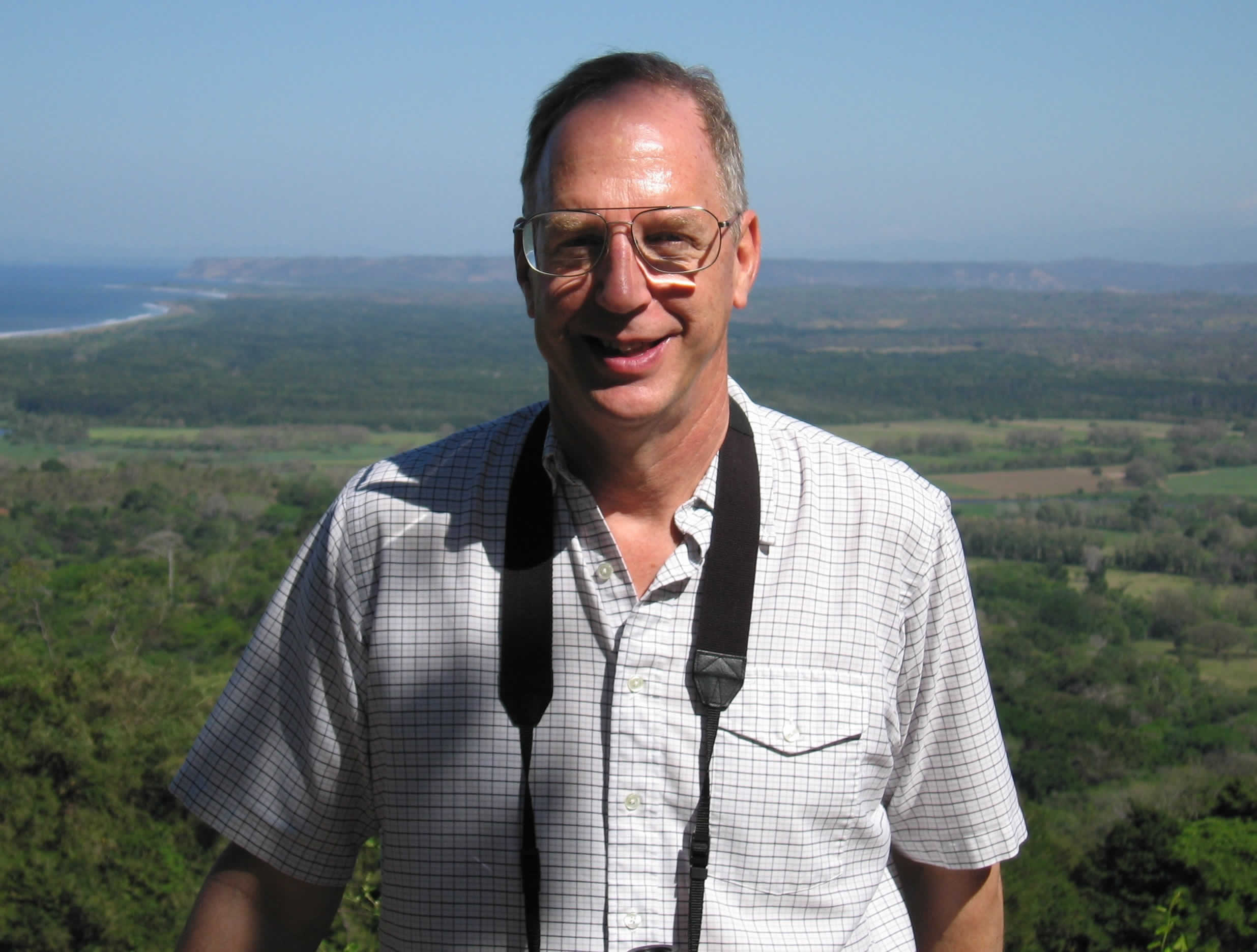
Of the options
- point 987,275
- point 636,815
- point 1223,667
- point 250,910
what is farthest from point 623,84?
point 987,275

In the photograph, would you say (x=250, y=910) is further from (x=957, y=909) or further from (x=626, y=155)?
(x=626, y=155)

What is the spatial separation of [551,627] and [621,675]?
0.12 metres

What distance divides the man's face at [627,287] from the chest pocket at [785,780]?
0.40m

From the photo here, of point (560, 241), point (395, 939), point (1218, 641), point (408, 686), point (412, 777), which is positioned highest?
point (560, 241)

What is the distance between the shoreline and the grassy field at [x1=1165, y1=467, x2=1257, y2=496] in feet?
318

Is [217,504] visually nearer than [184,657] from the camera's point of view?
No

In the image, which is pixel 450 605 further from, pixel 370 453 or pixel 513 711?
pixel 370 453

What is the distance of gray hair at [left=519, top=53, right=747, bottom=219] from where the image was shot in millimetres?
1570

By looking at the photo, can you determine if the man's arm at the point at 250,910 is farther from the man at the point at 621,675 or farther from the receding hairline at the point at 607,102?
the receding hairline at the point at 607,102

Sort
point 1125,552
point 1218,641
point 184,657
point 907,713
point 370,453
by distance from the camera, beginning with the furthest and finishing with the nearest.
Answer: point 370,453
point 1125,552
point 1218,641
point 184,657
point 907,713

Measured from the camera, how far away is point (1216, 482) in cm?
6050

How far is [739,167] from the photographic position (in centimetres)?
166

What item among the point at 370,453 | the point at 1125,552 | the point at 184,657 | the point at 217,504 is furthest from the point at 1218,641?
the point at 370,453

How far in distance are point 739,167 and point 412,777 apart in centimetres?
98
